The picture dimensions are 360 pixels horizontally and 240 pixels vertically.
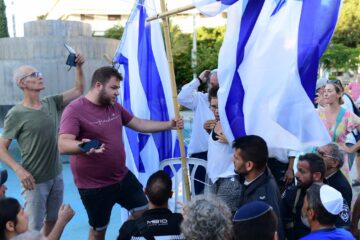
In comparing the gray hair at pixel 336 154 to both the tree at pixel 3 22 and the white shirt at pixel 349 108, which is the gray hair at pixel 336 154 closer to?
the white shirt at pixel 349 108

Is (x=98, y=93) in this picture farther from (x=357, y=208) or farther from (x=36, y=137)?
(x=357, y=208)

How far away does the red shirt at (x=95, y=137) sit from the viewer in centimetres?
355

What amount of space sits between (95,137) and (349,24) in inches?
1060

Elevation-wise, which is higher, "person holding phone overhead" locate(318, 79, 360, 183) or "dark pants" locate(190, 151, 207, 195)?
"person holding phone overhead" locate(318, 79, 360, 183)

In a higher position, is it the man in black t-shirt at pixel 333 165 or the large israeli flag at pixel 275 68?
the large israeli flag at pixel 275 68

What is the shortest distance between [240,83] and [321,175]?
3.02 feet

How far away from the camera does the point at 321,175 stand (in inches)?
131

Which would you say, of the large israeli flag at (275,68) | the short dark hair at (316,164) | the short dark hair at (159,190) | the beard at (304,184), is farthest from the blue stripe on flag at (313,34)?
the short dark hair at (159,190)

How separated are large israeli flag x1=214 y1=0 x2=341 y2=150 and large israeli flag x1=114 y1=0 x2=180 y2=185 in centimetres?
118

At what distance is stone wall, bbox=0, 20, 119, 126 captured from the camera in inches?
563

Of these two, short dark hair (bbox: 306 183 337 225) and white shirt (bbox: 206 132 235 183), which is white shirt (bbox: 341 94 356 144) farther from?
short dark hair (bbox: 306 183 337 225)

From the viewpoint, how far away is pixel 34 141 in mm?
3844

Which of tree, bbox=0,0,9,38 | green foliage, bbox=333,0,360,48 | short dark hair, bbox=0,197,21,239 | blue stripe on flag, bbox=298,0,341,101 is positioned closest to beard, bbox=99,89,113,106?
short dark hair, bbox=0,197,21,239

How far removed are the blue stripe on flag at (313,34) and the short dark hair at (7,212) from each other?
2044 mm
